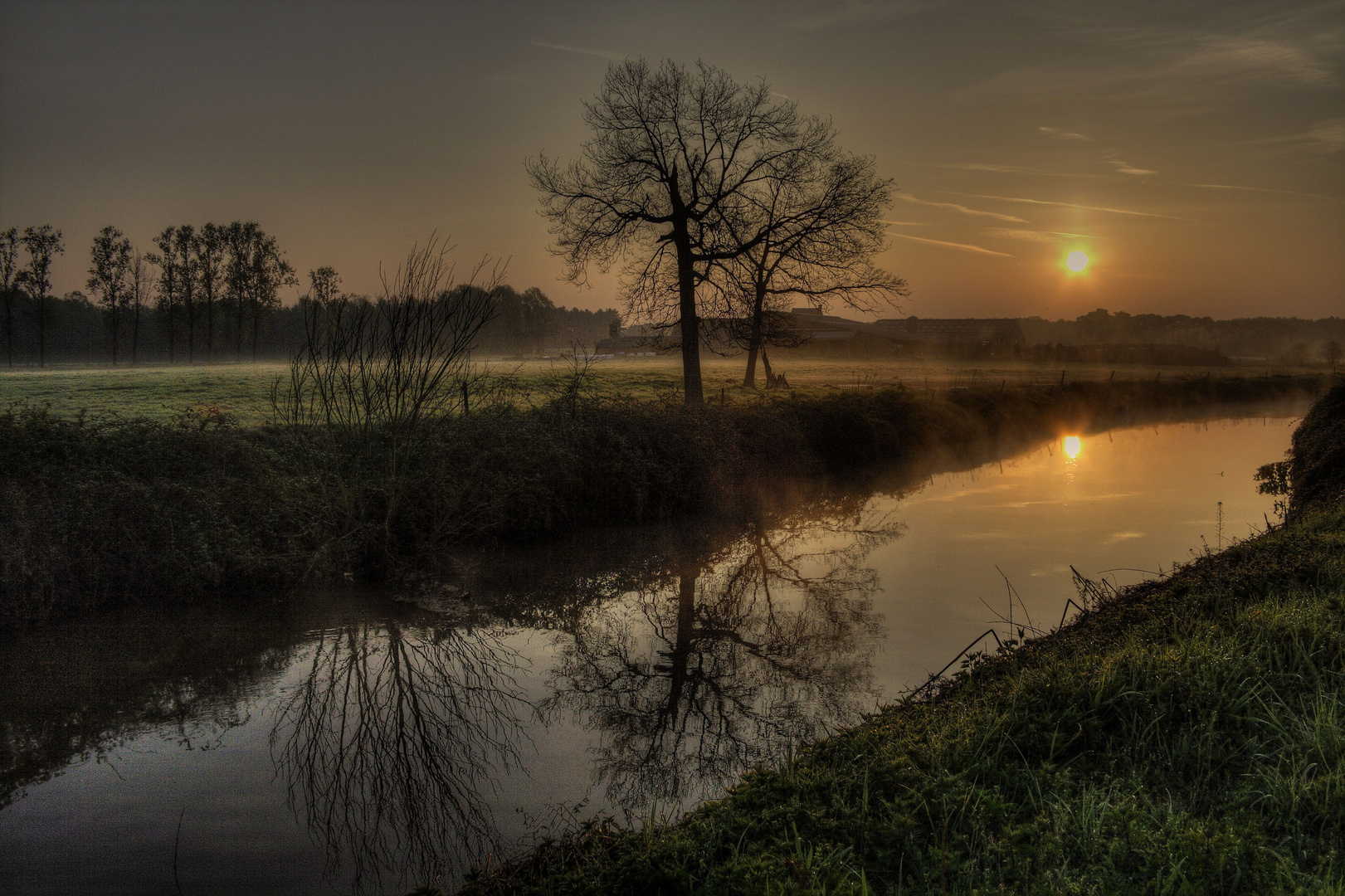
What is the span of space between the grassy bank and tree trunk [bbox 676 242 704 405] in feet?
11.8

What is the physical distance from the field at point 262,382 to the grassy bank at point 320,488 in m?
2.03

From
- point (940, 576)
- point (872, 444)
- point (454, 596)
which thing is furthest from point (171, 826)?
point (872, 444)

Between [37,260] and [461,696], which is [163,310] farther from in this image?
[461,696]

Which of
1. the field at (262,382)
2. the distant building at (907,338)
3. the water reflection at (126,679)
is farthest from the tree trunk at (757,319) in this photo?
the distant building at (907,338)

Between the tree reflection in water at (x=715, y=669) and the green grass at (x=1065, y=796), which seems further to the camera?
the tree reflection in water at (x=715, y=669)

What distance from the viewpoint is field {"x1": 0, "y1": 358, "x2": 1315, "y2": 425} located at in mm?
18250

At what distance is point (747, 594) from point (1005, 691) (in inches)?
224

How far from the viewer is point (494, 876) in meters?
4.23

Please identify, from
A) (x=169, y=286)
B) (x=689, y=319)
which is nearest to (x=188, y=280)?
(x=169, y=286)

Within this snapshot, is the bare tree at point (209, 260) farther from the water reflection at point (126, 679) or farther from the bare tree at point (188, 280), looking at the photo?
the water reflection at point (126, 679)

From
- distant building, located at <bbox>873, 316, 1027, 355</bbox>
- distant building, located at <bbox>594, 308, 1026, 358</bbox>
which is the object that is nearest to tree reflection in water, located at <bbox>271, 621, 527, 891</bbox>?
distant building, located at <bbox>594, 308, 1026, 358</bbox>

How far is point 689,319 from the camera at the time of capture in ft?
74.9

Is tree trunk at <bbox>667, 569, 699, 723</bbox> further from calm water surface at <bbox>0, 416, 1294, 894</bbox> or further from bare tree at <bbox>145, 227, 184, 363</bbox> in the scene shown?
bare tree at <bbox>145, 227, 184, 363</bbox>

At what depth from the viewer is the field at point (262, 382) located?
59.9ft
